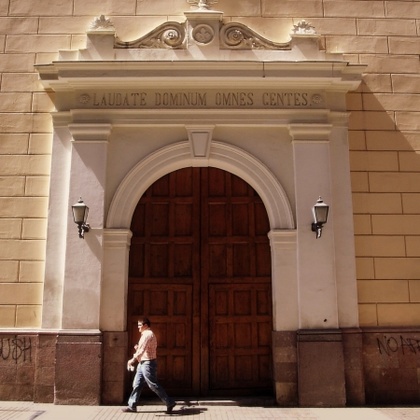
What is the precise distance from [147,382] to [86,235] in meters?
2.75

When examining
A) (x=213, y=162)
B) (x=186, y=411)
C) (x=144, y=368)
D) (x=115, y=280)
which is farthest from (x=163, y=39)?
(x=186, y=411)

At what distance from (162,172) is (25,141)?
2.67 meters

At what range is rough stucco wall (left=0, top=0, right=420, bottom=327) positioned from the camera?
9.09 metres

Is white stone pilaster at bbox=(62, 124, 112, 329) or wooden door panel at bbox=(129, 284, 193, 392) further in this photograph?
wooden door panel at bbox=(129, 284, 193, 392)

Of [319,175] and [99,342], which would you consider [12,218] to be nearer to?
[99,342]

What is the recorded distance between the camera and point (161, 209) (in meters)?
9.59

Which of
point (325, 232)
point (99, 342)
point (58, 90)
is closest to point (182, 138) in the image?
point (58, 90)

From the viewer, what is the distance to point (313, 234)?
8.95m

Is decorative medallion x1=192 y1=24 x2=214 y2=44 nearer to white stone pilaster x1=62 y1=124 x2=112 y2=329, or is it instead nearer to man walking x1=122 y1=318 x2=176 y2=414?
white stone pilaster x1=62 y1=124 x2=112 y2=329

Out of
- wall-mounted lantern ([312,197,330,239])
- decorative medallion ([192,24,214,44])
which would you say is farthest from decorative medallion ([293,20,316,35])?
wall-mounted lantern ([312,197,330,239])

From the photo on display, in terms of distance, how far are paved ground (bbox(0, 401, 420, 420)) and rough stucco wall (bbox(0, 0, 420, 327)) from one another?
1.49 meters

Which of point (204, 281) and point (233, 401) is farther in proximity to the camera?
point (204, 281)

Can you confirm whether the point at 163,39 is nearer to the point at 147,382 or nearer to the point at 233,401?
the point at 147,382

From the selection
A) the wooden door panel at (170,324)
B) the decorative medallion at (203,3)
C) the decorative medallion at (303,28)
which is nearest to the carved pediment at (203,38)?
the decorative medallion at (303,28)
